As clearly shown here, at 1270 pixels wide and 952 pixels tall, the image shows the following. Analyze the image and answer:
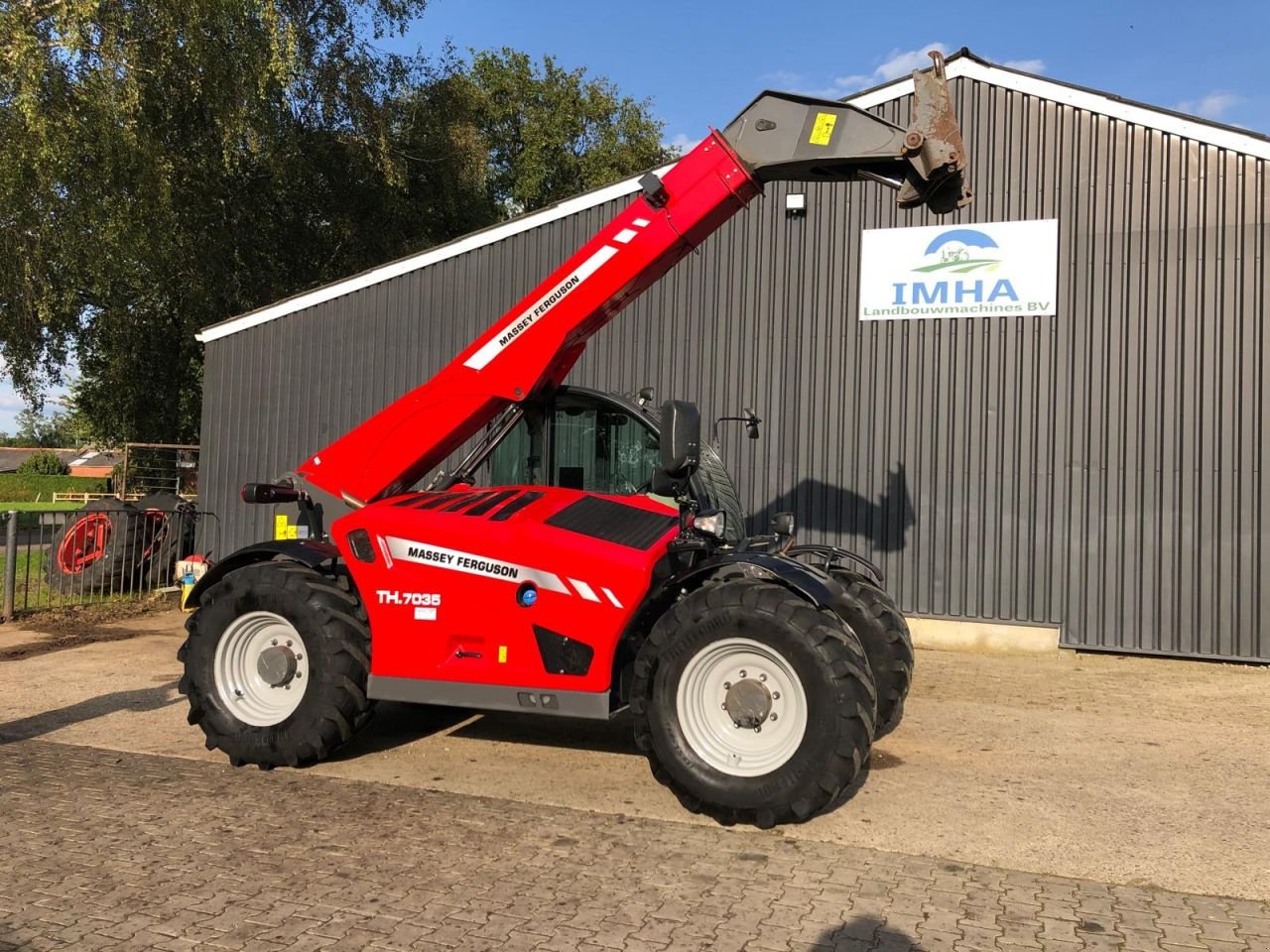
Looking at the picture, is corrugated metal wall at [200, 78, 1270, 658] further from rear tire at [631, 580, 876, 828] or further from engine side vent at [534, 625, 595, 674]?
engine side vent at [534, 625, 595, 674]

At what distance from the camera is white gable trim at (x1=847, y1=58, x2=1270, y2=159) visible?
960 centimetres

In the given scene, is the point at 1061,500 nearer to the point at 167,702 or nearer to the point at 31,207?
the point at 167,702

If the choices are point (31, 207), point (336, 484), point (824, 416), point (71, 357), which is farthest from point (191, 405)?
point (336, 484)

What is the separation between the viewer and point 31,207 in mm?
15008

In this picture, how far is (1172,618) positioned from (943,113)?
669 centimetres

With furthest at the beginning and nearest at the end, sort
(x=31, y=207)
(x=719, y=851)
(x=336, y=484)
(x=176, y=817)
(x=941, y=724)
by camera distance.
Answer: (x=31, y=207) → (x=941, y=724) → (x=336, y=484) → (x=176, y=817) → (x=719, y=851)

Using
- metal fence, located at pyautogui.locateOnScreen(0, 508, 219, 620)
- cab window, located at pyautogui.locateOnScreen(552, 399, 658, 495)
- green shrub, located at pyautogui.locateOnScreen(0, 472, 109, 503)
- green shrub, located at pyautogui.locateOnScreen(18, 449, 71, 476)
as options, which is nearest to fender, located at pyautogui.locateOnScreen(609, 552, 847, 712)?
cab window, located at pyautogui.locateOnScreen(552, 399, 658, 495)

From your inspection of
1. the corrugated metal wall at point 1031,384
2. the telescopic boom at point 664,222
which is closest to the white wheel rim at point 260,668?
the telescopic boom at point 664,222

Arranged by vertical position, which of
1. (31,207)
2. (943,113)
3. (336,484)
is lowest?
(336,484)

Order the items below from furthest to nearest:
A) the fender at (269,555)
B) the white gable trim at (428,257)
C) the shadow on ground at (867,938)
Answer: the white gable trim at (428,257) < the fender at (269,555) < the shadow on ground at (867,938)

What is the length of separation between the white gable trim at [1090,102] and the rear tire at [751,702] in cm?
732

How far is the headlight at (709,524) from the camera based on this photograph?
5.26 m

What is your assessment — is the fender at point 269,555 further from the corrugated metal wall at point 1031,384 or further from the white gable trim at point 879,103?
the corrugated metal wall at point 1031,384

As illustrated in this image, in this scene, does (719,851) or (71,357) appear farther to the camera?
(71,357)
